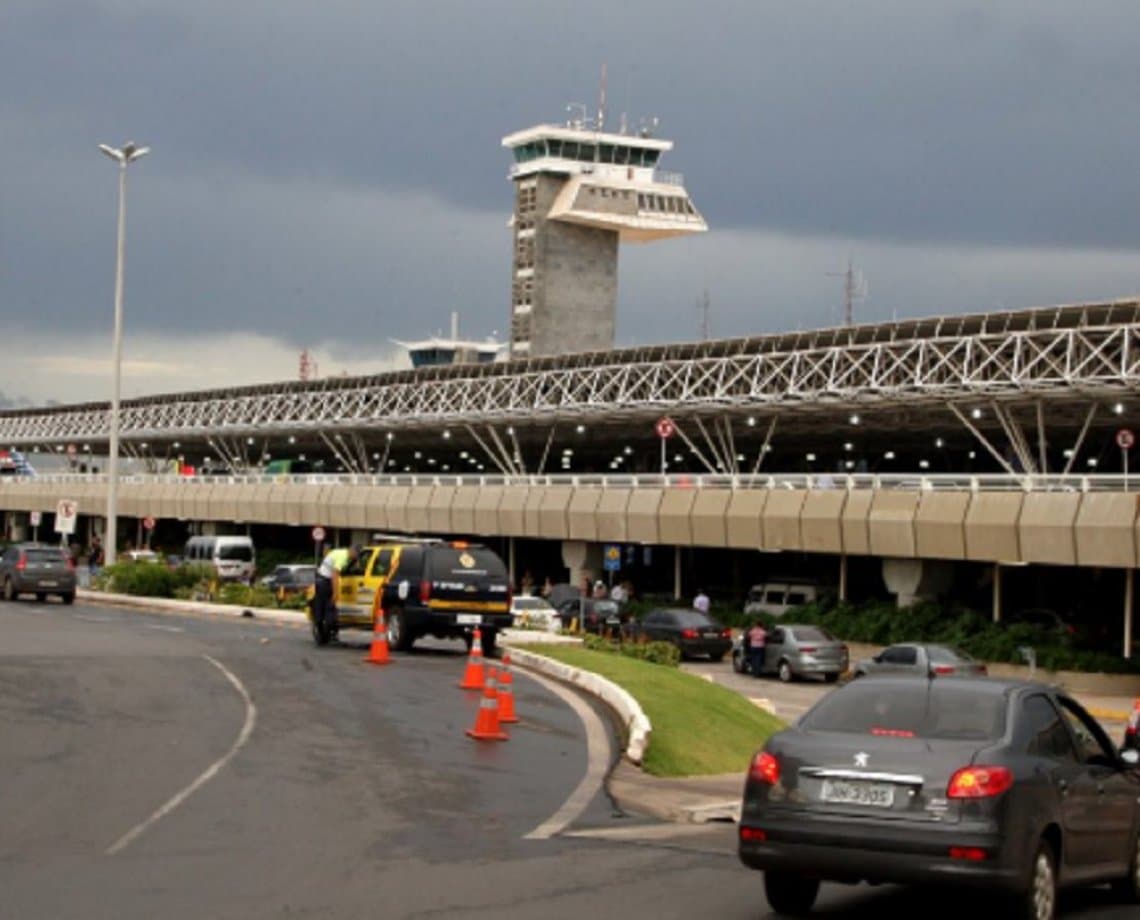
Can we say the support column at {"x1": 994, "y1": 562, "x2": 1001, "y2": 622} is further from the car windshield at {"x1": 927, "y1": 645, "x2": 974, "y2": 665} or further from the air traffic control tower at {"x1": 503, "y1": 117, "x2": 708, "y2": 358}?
the air traffic control tower at {"x1": 503, "y1": 117, "x2": 708, "y2": 358}

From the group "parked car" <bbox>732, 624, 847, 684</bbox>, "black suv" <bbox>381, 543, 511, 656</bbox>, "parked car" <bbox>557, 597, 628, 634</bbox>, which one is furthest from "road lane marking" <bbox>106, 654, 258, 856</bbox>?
"parked car" <bbox>557, 597, 628, 634</bbox>

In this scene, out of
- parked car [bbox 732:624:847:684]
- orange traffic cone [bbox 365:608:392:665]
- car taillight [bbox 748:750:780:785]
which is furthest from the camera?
parked car [bbox 732:624:847:684]

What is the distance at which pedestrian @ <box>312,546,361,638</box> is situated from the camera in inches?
1287

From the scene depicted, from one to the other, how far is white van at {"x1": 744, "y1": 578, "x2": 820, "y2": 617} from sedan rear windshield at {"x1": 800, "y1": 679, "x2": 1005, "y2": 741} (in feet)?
157

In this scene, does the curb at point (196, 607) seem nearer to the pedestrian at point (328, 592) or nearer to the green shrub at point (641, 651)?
the green shrub at point (641, 651)

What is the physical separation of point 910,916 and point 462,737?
30.2 ft

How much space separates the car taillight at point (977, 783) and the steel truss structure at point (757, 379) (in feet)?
157

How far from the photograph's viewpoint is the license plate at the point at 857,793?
407 inches

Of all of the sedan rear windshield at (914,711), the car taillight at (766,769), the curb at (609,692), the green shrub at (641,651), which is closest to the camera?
the car taillight at (766,769)

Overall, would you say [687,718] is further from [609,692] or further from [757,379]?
[757,379]

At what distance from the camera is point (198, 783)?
1557 cm

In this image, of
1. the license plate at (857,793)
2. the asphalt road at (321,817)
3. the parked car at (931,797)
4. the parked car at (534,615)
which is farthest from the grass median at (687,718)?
the parked car at (534,615)

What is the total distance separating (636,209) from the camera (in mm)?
131000

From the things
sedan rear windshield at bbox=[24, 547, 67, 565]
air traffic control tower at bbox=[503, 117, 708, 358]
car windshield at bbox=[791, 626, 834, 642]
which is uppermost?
air traffic control tower at bbox=[503, 117, 708, 358]
